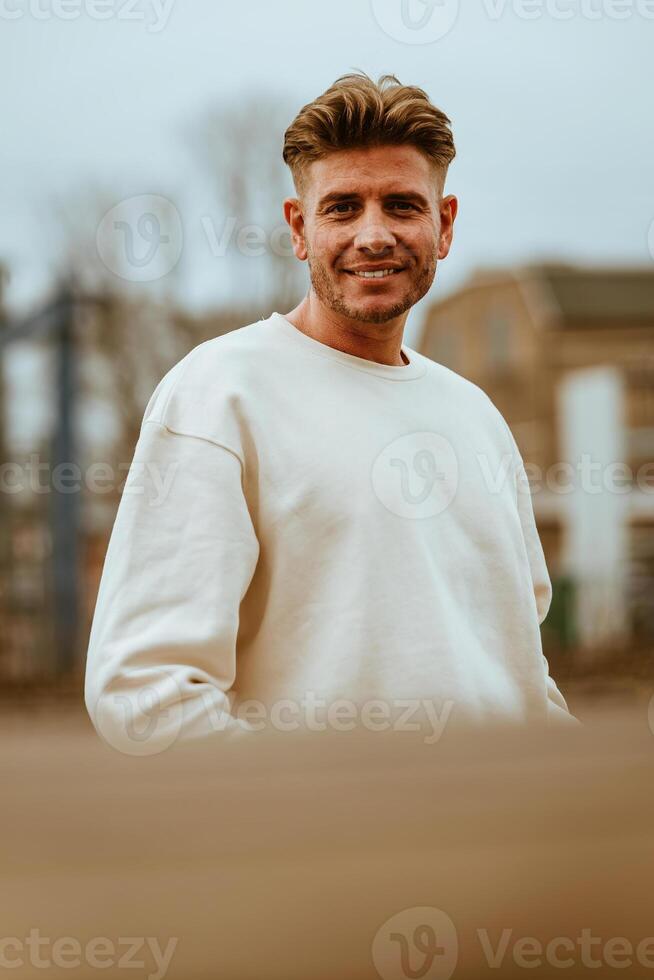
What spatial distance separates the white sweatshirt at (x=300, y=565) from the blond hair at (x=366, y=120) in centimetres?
13

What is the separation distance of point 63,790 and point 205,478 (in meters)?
0.34

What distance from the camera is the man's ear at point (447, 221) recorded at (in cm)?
88

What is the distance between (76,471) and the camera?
506 centimetres

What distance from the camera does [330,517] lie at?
782mm

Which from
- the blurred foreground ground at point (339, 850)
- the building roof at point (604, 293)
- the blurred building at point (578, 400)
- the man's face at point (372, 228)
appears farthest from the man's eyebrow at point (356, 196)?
the building roof at point (604, 293)

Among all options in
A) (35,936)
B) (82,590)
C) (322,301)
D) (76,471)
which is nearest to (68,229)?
(76,471)

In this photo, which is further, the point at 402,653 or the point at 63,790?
the point at 402,653

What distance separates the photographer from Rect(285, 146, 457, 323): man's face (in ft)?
2.66

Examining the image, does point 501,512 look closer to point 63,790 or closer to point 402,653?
point 402,653

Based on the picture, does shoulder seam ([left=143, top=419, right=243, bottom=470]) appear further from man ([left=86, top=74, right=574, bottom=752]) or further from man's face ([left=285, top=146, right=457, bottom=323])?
man's face ([left=285, top=146, right=457, bottom=323])

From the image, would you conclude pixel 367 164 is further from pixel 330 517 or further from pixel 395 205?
pixel 330 517

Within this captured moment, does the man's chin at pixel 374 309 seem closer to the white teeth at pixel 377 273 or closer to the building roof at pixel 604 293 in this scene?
the white teeth at pixel 377 273

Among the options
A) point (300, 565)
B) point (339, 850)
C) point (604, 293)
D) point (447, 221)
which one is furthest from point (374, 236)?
point (604, 293)

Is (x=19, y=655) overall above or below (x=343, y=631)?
below
